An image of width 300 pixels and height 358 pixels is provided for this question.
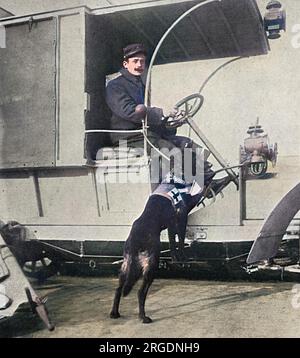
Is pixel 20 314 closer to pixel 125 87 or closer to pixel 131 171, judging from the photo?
pixel 131 171

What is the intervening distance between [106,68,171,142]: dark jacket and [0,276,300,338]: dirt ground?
3.26 ft

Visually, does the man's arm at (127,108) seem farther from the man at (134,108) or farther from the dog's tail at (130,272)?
the dog's tail at (130,272)

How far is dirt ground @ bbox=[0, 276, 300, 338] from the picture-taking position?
2859 millimetres

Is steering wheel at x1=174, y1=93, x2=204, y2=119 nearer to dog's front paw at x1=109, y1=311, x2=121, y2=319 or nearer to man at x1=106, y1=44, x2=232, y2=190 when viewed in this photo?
man at x1=106, y1=44, x2=232, y2=190

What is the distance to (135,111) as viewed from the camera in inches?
122

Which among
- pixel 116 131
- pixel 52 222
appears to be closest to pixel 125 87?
pixel 116 131

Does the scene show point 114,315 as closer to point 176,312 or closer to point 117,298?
point 117,298

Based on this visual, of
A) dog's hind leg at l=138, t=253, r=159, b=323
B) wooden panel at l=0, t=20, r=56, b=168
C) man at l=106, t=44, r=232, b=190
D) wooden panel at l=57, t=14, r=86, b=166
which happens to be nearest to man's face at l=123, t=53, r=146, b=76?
man at l=106, t=44, r=232, b=190

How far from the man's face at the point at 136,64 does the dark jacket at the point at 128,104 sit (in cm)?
3

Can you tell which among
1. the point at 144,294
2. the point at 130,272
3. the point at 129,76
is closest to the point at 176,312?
the point at 144,294

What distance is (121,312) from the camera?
2.97 m

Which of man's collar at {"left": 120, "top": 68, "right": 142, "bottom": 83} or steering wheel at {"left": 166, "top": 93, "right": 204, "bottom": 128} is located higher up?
man's collar at {"left": 120, "top": 68, "right": 142, "bottom": 83}
